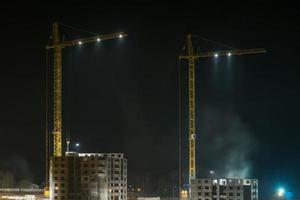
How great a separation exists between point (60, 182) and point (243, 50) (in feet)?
85.1

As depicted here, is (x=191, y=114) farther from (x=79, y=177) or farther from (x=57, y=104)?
(x=79, y=177)

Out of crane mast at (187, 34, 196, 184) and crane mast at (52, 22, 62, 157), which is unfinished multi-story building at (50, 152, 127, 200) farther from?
crane mast at (187, 34, 196, 184)

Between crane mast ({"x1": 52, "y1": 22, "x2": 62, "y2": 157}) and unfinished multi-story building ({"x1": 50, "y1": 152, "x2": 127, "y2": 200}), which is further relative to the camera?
crane mast ({"x1": 52, "y1": 22, "x2": 62, "y2": 157})

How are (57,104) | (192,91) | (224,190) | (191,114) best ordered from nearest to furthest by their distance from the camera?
(224,190), (57,104), (191,114), (192,91)

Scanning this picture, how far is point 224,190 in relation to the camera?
5581 centimetres

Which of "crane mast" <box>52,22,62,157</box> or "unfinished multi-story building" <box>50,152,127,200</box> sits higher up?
"crane mast" <box>52,22,62,157</box>

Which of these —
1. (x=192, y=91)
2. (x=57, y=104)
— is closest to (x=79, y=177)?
(x=57, y=104)

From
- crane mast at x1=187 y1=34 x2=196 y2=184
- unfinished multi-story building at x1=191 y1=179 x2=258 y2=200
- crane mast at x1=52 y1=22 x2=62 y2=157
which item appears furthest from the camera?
crane mast at x1=187 y1=34 x2=196 y2=184

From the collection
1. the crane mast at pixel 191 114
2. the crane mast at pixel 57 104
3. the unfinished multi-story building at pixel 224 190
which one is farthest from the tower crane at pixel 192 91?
the crane mast at pixel 57 104

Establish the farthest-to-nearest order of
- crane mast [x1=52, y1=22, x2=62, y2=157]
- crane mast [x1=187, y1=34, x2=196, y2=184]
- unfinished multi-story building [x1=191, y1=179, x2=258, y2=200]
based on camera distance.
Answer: crane mast [x1=187, y1=34, x2=196, y2=184]
crane mast [x1=52, y1=22, x2=62, y2=157]
unfinished multi-story building [x1=191, y1=179, x2=258, y2=200]

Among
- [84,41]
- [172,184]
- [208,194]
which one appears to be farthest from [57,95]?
[172,184]

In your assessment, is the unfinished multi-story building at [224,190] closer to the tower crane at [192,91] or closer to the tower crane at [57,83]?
the tower crane at [192,91]

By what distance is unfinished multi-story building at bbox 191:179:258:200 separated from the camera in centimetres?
5531

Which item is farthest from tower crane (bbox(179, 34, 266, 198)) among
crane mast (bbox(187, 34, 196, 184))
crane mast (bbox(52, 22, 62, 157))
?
crane mast (bbox(52, 22, 62, 157))
